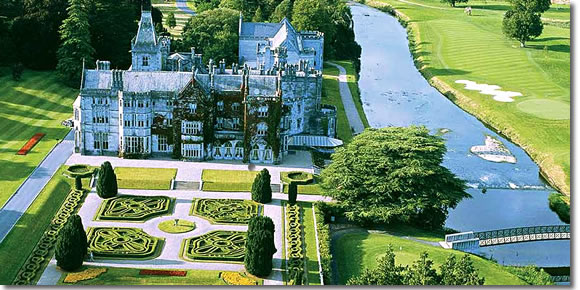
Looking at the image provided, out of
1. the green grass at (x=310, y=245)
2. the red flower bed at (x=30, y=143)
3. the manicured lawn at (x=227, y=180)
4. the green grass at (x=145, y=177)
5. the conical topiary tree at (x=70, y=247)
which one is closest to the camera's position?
the conical topiary tree at (x=70, y=247)

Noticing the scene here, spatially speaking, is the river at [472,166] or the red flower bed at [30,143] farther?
the red flower bed at [30,143]

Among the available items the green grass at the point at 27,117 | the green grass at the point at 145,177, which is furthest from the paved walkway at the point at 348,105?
the green grass at the point at 27,117

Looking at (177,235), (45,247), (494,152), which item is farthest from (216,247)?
(494,152)

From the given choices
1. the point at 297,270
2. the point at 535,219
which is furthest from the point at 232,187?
the point at 535,219

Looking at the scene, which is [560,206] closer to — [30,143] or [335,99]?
[335,99]

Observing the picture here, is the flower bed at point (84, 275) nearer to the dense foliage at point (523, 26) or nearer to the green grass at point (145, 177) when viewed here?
the green grass at point (145, 177)

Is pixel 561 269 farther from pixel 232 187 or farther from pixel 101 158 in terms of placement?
pixel 101 158
